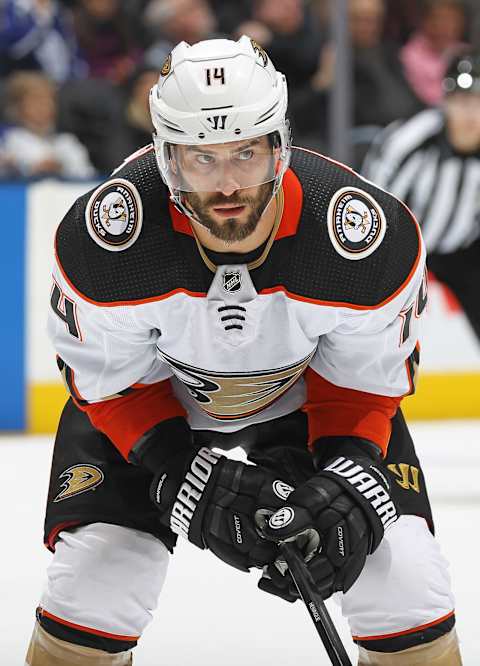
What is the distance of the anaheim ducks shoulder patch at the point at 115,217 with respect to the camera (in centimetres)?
220

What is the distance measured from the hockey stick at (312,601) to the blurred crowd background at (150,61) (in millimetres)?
3875

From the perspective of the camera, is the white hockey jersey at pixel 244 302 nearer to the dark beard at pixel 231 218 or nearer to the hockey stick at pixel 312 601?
the dark beard at pixel 231 218

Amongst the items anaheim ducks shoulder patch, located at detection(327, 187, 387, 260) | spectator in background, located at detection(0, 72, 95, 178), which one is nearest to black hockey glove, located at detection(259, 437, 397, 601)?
anaheim ducks shoulder patch, located at detection(327, 187, 387, 260)

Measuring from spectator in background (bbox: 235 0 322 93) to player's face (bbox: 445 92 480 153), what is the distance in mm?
1211

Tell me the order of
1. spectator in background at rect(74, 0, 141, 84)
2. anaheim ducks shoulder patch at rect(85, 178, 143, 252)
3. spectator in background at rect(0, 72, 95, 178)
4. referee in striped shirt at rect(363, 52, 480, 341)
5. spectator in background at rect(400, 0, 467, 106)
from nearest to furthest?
anaheim ducks shoulder patch at rect(85, 178, 143, 252) → referee in striped shirt at rect(363, 52, 480, 341) → spectator in background at rect(0, 72, 95, 178) → spectator in background at rect(74, 0, 141, 84) → spectator in background at rect(400, 0, 467, 106)

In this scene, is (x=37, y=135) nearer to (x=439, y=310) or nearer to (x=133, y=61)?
(x=133, y=61)

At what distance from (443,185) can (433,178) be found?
63 millimetres

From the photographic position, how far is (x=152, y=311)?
7.22 feet

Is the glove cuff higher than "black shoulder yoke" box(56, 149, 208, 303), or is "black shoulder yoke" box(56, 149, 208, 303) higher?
"black shoulder yoke" box(56, 149, 208, 303)

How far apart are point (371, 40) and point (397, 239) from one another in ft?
14.3

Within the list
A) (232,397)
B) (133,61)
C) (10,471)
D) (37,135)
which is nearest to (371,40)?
(133,61)

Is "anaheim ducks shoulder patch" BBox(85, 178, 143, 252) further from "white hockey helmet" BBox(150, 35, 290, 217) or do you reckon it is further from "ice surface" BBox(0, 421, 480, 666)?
"ice surface" BBox(0, 421, 480, 666)

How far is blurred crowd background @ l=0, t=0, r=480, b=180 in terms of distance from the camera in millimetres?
5949

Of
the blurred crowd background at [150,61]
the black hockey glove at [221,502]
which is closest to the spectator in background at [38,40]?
the blurred crowd background at [150,61]
